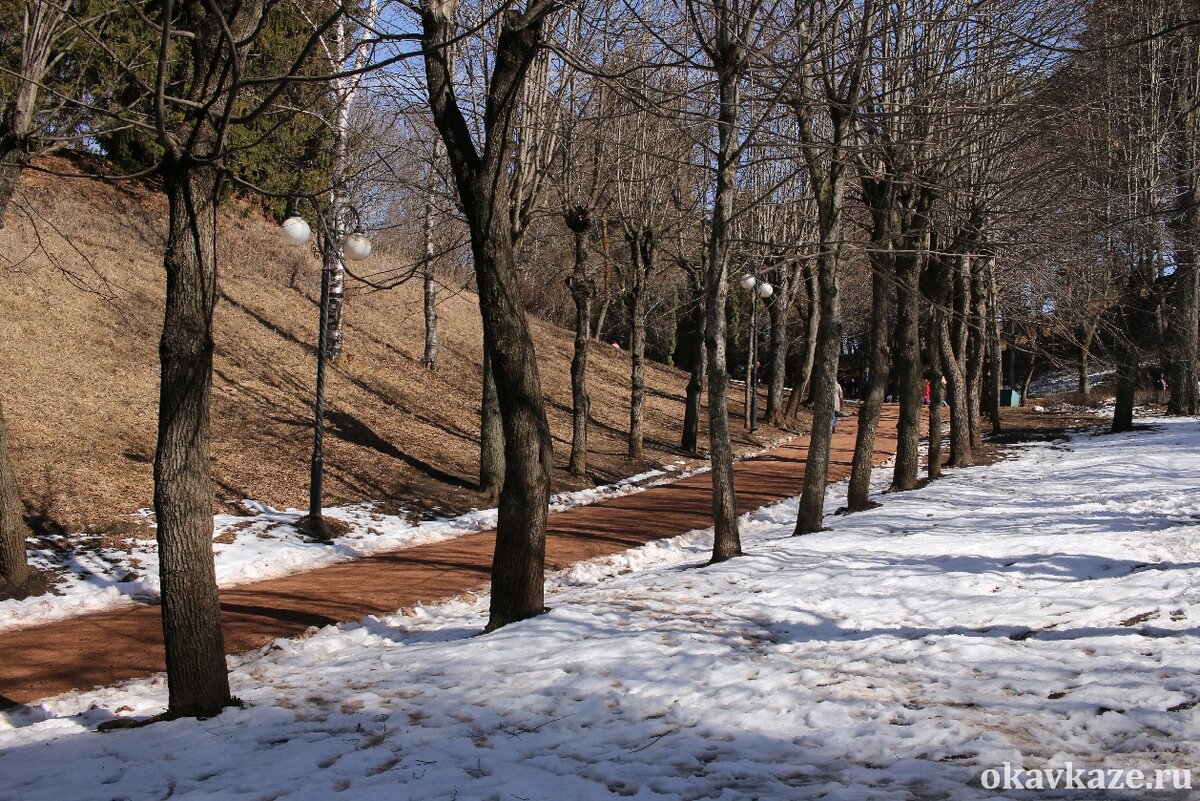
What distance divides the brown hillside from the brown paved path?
2.54 metres

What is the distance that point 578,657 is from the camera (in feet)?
19.1

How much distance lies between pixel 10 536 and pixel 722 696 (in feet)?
24.7

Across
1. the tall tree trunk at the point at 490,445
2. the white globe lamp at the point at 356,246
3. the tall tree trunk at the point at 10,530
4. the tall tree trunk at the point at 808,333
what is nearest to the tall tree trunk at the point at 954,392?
the tall tree trunk at the point at 490,445

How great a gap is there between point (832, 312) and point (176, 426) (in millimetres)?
8357

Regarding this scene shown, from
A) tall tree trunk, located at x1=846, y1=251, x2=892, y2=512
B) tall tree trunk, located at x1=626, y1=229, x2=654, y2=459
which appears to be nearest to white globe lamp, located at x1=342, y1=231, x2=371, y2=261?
tall tree trunk, located at x1=846, y1=251, x2=892, y2=512

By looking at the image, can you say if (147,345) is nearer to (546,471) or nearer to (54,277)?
(54,277)

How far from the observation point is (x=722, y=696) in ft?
16.4

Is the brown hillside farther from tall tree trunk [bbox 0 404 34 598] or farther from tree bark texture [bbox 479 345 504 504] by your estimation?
tall tree trunk [bbox 0 404 34 598]

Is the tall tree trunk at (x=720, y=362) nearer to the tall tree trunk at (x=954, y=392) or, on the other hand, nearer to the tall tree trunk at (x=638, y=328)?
the tall tree trunk at (x=954, y=392)

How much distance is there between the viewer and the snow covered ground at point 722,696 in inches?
157

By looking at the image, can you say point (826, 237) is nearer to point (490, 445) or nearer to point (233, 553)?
point (490, 445)

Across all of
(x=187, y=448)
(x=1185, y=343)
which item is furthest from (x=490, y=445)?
(x=1185, y=343)

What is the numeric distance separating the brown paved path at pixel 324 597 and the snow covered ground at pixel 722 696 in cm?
46

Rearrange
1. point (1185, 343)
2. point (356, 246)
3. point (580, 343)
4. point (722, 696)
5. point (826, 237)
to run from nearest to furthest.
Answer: point (722, 696), point (356, 246), point (826, 237), point (580, 343), point (1185, 343)
